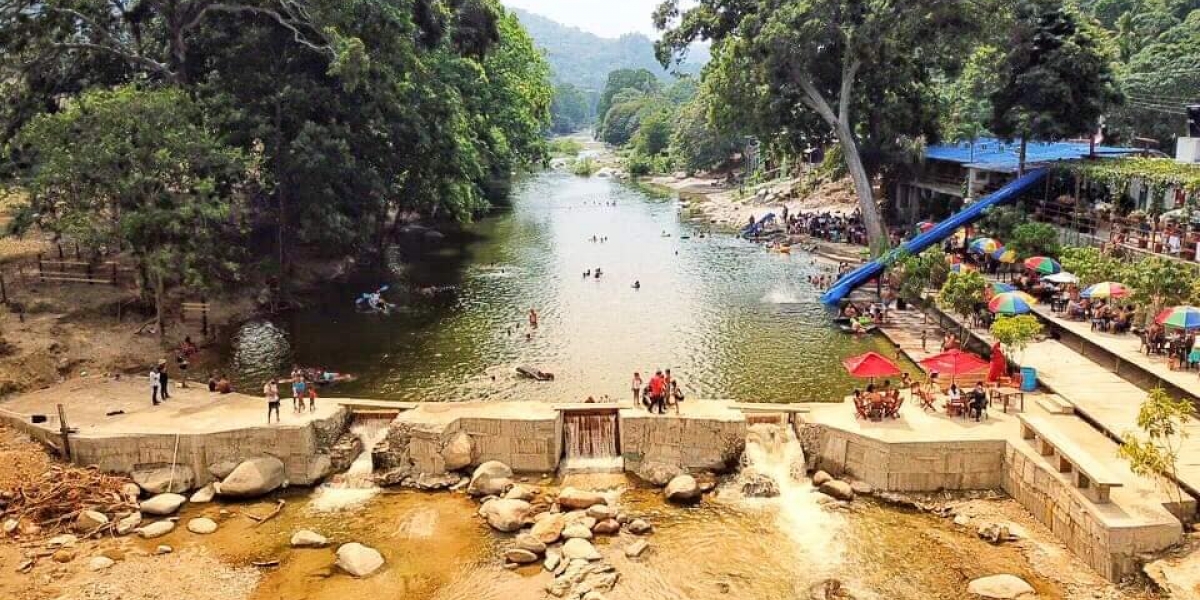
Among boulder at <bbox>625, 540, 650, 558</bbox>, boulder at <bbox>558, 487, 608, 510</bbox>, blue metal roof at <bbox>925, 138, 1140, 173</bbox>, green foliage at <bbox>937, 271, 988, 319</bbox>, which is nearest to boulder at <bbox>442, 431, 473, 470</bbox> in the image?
boulder at <bbox>558, 487, 608, 510</bbox>

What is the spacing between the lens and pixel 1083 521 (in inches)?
774

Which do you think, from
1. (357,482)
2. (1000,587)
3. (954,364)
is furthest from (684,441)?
(357,482)

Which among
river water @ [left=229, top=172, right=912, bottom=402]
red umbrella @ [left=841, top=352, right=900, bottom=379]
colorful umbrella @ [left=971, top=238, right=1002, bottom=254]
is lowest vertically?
river water @ [left=229, top=172, right=912, bottom=402]

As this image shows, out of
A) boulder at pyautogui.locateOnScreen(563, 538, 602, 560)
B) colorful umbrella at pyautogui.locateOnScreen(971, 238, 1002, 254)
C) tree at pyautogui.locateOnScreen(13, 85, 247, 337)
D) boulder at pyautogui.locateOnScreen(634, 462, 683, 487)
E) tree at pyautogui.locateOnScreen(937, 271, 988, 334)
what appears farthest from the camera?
colorful umbrella at pyautogui.locateOnScreen(971, 238, 1002, 254)

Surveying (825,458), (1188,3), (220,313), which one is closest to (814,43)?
(825,458)

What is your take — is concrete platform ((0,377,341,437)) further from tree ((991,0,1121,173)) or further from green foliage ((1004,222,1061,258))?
tree ((991,0,1121,173))

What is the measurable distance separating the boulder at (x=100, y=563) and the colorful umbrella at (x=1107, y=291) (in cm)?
3226

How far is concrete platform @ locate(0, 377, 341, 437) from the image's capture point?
2572 cm

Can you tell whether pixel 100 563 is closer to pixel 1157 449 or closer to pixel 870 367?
pixel 870 367

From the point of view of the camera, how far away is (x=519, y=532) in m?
22.4

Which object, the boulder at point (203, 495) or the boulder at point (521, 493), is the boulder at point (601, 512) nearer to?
the boulder at point (521, 493)

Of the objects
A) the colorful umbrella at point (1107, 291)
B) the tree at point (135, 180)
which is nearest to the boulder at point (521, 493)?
the tree at point (135, 180)

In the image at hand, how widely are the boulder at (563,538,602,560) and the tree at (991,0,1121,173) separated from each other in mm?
36388

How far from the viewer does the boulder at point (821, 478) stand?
24.3 m
